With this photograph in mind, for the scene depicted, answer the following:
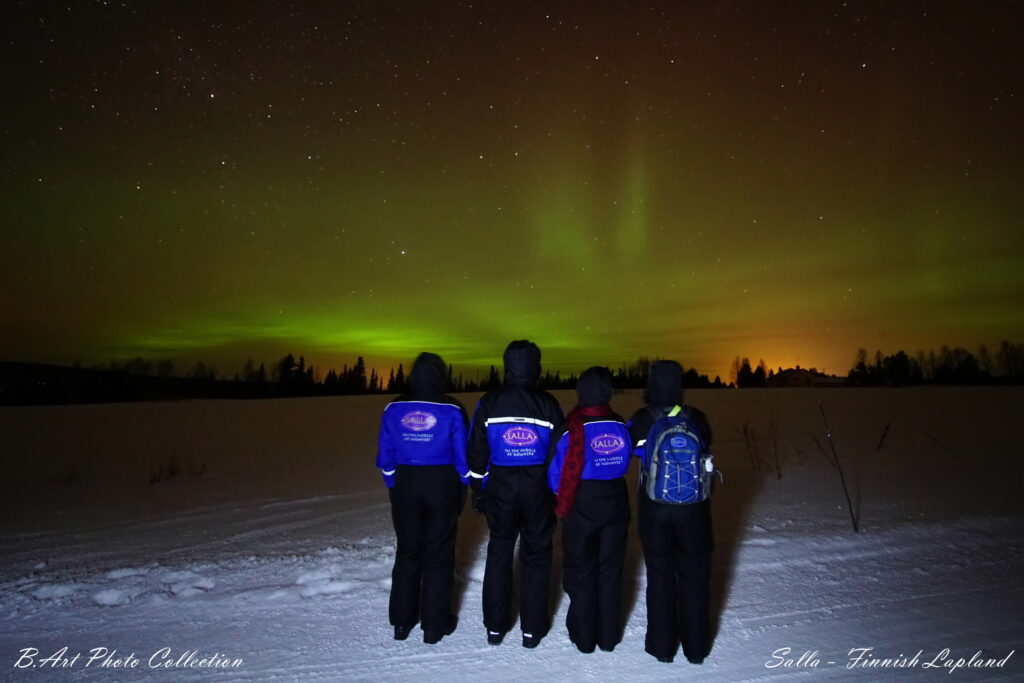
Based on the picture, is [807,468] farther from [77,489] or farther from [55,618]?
[77,489]

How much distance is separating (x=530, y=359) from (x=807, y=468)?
9944 millimetres

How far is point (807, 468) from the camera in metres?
11.9

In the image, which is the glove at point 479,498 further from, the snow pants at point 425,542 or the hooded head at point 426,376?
the hooded head at point 426,376

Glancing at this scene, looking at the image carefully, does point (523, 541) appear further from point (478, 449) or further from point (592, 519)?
point (478, 449)

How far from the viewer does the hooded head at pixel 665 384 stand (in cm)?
429

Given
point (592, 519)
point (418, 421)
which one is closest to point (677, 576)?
point (592, 519)

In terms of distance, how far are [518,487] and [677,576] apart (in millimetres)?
1333

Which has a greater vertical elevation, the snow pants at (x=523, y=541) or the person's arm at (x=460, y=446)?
the person's arm at (x=460, y=446)

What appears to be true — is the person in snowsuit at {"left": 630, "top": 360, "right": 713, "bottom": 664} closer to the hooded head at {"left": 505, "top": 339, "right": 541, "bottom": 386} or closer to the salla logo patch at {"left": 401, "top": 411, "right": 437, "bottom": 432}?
the hooded head at {"left": 505, "top": 339, "right": 541, "bottom": 386}

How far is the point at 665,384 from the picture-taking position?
430 cm

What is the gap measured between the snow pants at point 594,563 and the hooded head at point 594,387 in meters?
0.60

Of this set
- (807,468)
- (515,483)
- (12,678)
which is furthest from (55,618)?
(807,468)

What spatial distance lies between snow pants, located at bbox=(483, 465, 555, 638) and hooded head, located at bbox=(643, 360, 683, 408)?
3.34ft

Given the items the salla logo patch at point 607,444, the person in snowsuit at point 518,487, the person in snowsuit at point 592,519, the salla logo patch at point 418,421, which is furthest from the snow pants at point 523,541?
the salla logo patch at point 418,421
